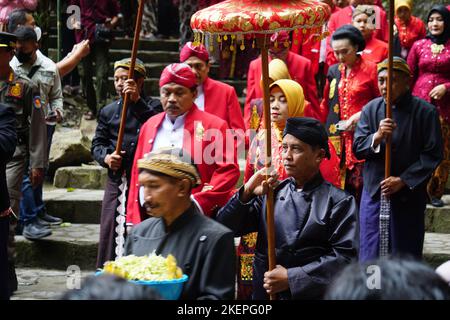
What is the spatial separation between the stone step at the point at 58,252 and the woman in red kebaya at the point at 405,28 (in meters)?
4.24

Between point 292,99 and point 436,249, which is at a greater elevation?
point 292,99

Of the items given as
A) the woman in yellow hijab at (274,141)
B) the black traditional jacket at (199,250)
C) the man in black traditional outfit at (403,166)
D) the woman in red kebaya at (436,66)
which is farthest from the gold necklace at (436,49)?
the black traditional jacket at (199,250)

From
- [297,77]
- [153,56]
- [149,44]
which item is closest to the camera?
[297,77]

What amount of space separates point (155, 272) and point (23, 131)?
398cm

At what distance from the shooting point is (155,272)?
4289mm

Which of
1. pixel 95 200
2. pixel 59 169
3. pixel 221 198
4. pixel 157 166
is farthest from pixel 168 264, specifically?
pixel 59 169

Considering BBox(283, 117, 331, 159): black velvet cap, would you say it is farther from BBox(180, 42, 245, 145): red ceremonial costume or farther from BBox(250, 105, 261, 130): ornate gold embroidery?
BBox(180, 42, 245, 145): red ceremonial costume

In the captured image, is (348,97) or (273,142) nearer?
(273,142)

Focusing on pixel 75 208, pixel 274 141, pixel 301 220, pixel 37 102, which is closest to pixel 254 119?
pixel 274 141

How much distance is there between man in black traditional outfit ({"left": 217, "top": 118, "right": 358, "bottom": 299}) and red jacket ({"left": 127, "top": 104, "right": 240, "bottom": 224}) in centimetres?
100

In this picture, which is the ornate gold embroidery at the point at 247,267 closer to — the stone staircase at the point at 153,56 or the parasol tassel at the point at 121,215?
the parasol tassel at the point at 121,215

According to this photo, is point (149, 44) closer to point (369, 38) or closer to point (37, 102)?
point (369, 38)

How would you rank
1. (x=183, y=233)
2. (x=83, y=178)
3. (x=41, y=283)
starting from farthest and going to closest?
(x=83, y=178) → (x=41, y=283) → (x=183, y=233)
